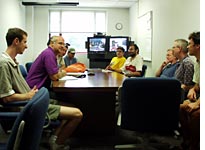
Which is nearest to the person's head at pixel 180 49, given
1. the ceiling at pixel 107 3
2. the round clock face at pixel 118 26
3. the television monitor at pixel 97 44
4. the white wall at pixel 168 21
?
the white wall at pixel 168 21

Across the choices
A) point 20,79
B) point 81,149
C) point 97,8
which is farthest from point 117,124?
point 97,8

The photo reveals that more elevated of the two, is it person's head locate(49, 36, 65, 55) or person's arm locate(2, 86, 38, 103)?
person's head locate(49, 36, 65, 55)

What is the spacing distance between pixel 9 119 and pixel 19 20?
5.84m

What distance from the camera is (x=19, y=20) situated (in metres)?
7.36

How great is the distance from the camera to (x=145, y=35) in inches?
268

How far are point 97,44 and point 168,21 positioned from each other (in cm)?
296

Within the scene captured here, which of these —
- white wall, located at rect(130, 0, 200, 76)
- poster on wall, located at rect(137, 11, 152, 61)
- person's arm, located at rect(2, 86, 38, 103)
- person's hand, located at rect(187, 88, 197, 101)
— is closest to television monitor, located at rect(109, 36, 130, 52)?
poster on wall, located at rect(137, 11, 152, 61)

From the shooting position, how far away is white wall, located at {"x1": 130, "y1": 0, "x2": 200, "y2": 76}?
4.04 metres

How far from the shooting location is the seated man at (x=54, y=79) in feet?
8.46

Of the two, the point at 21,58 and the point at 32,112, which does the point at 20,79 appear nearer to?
the point at 32,112

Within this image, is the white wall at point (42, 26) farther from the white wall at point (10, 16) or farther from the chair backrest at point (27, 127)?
Answer: the chair backrest at point (27, 127)

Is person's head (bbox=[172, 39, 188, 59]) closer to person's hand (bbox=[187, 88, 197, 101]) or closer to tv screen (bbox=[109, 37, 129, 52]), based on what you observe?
person's hand (bbox=[187, 88, 197, 101])

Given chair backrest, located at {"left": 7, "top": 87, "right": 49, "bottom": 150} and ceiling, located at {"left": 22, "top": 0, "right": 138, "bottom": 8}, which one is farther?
ceiling, located at {"left": 22, "top": 0, "right": 138, "bottom": 8}

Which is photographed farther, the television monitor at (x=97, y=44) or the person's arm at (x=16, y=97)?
the television monitor at (x=97, y=44)
